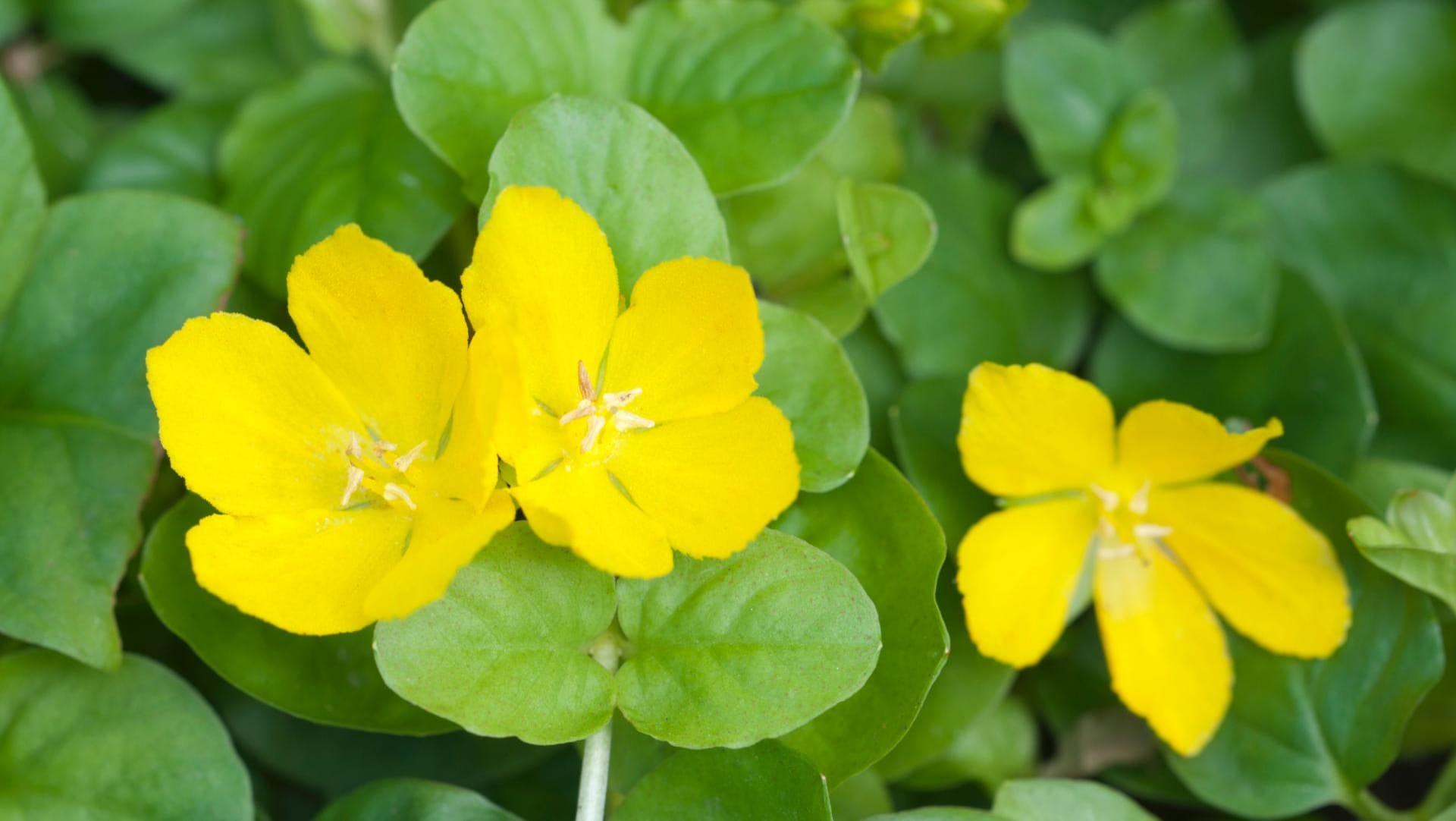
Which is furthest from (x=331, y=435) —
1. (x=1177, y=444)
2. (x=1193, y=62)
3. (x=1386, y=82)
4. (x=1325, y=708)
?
(x=1386, y=82)

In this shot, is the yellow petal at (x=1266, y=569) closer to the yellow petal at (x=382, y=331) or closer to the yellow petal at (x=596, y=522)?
the yellow petal at (x=596, y=522)

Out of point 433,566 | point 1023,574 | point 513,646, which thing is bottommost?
point 1023,574

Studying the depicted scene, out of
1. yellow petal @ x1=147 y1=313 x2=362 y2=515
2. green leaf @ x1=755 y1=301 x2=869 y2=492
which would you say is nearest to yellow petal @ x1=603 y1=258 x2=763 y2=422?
green leaf @ x1=755 y1=301 x2=869 y2=492

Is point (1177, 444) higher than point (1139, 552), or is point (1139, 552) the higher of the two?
point (1177, 444)

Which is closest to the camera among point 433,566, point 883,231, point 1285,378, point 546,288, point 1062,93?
point 433,566

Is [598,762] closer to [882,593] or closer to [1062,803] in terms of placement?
[882,593]

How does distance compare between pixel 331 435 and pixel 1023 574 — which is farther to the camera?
pixel 1023 574

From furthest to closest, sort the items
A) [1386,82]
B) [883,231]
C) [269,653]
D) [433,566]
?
[1386,82] → [883,231] → [269,653] → [433,566]

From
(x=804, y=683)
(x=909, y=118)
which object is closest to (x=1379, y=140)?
(x=909, y=118)
